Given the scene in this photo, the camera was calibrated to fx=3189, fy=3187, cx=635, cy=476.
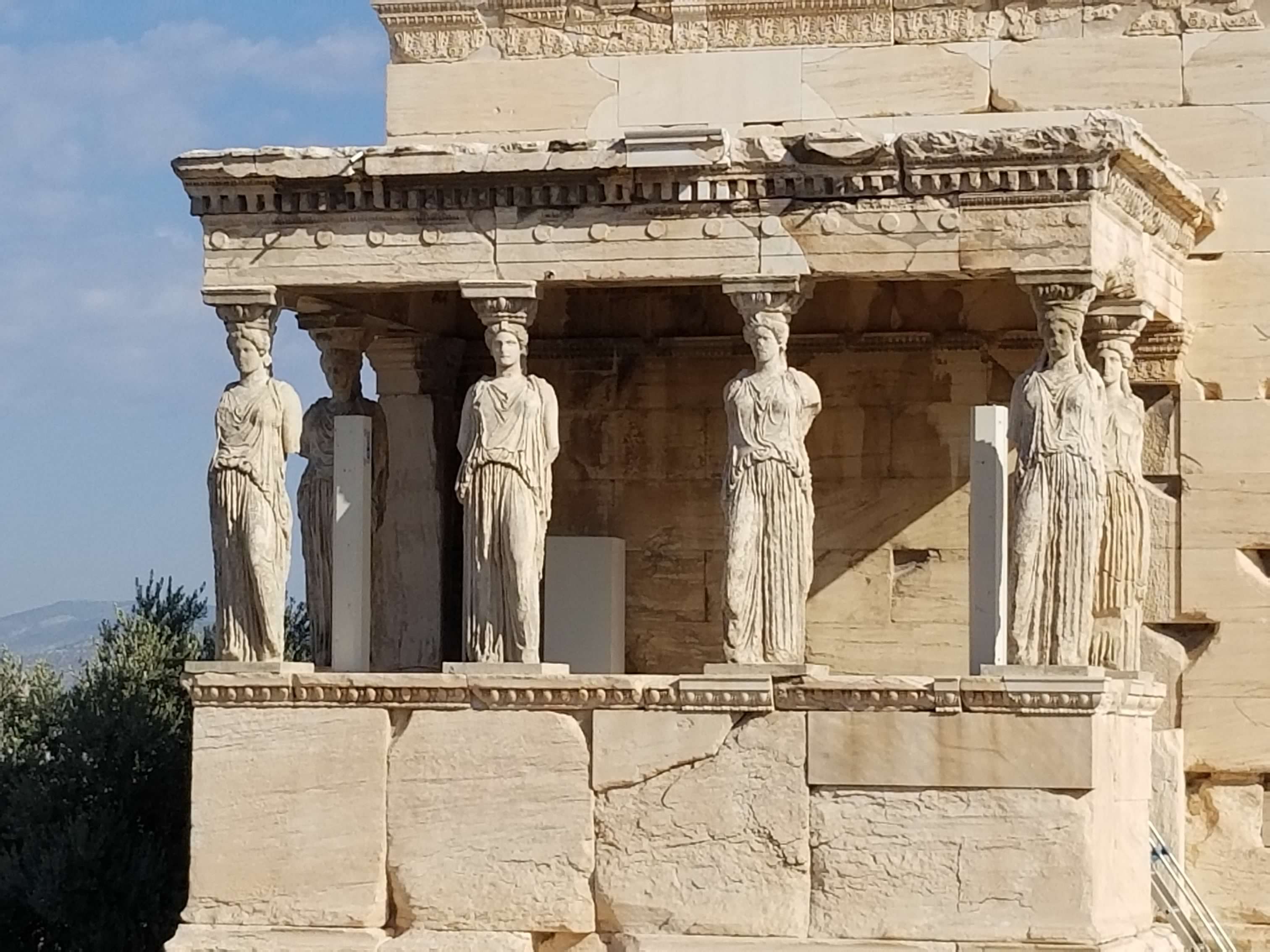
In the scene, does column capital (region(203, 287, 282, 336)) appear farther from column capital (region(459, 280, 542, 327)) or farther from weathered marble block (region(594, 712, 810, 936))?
weathered marble block (region(594, 712, 810, 936))

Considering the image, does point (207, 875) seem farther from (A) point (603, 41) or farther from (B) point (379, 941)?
(A) point (603, 41)

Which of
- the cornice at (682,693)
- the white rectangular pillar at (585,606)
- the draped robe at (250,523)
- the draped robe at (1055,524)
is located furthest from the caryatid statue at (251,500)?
the draped robe at (1055,524)

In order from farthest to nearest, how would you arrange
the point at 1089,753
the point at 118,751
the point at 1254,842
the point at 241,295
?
the point at 118,751, the point at 1254,842, the point at 241,295, the point at 1089,753

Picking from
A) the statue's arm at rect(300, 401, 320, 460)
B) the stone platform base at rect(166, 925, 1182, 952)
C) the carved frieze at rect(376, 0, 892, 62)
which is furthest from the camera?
the carved frieze at rect(376, 0, 892, 62)

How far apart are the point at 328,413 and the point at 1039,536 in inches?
144

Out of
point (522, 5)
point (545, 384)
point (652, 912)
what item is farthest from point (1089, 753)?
point (522, 5)

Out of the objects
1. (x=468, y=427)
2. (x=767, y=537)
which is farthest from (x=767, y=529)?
(x=468, y=427)

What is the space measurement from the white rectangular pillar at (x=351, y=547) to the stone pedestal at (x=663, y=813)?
0.80 m

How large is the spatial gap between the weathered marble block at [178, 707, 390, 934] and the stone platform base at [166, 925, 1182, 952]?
0.05 m

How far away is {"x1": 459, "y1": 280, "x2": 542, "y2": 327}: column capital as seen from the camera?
14.3 m

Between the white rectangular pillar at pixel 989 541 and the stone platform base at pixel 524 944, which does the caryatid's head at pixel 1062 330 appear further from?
the stone platform base at pixel 524 944

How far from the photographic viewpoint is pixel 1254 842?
1570 cm

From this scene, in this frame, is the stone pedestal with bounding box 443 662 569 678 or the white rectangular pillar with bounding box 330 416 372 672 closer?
the stone pedestal with bounding box 443 662 569 678

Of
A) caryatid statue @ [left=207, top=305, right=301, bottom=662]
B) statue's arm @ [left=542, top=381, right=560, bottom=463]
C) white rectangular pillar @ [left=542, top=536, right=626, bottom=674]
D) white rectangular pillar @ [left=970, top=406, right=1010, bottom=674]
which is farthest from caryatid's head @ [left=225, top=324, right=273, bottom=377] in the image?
white rectangular pillar @ [left=970, top=406, right=1010, bottom=674]
